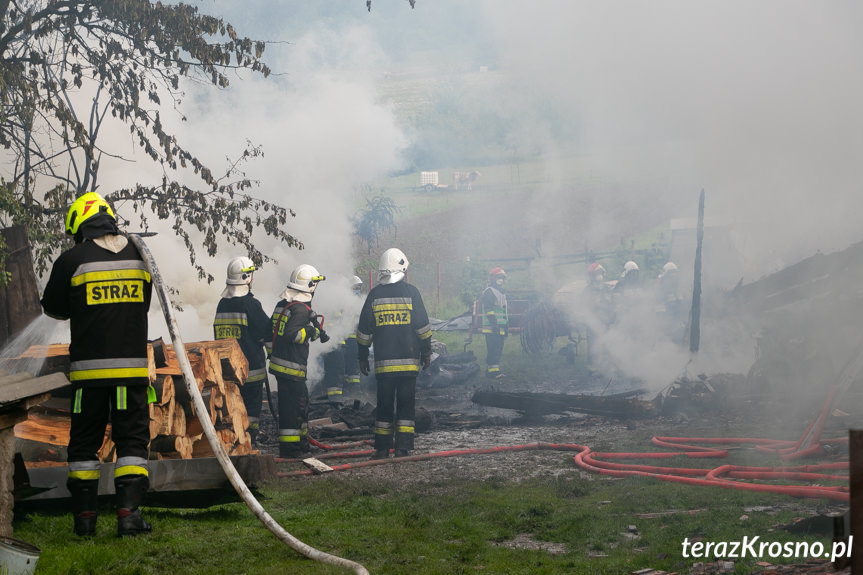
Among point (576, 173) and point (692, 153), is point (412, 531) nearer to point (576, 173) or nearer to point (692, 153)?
point (692, 153)

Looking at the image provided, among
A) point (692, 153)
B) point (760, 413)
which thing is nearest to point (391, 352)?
point (760, 413)

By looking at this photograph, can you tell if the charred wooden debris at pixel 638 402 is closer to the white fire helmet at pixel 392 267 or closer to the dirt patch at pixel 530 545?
the white fire helmet at pixel 392 267

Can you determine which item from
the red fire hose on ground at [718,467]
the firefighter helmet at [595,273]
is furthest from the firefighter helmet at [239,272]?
the firefighter helmet at [595,273]

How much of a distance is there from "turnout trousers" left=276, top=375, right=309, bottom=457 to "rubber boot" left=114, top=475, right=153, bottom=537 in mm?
4030

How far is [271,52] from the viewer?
29891mm

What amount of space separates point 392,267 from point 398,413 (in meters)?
1.59

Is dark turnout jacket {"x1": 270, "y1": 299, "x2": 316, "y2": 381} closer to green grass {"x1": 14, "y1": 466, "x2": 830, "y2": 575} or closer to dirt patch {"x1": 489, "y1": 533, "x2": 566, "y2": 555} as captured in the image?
green grass {"x1": 14, "y1": 466, "x2": 830, "y2": 575}

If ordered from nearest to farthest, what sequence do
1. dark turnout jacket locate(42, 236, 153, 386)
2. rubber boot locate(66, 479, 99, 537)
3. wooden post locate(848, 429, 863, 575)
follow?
1. wooden post locate(848, 429, 863, 575)
2. rubber boot locate(66, 479, 99, 537)
3. dark turnout jacket locate(42, 236, 153, 386)

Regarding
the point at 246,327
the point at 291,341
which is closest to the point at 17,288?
the point at 246,327

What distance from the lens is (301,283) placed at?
8969mm

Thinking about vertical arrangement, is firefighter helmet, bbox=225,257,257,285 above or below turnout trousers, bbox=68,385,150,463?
above

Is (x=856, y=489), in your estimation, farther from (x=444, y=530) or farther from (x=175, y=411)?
(x=175, y=411)

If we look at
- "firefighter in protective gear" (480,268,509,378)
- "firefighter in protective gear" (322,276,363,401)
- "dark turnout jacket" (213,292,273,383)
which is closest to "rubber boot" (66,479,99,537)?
"dark turnout jacket" (213,292,273,383)

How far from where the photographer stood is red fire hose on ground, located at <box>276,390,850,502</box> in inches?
225
